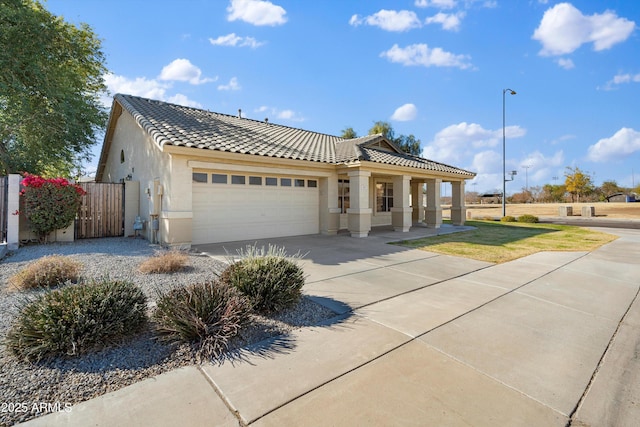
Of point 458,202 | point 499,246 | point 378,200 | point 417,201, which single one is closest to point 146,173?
point 378,200

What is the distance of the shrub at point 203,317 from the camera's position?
350 centimetres

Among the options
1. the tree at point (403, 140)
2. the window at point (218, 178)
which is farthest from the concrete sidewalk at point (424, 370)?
the tree at point (403, 140)

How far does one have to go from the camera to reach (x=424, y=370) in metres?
3.15

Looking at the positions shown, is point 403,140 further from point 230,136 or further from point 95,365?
point 95,365

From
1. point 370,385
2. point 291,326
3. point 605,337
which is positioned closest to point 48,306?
point 291,326

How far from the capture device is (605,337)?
13.3ft

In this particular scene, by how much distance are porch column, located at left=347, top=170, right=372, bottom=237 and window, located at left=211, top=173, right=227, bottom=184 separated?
5254 millimetres

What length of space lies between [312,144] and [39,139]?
46.9 feet

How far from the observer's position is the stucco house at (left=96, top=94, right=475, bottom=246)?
9438mm

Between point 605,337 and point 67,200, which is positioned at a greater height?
point 67,200

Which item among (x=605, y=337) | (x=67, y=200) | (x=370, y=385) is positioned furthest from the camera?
(x=67, y=200)

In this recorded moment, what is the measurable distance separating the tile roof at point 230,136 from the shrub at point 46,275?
4.18 metres

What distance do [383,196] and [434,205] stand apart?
2859 mm

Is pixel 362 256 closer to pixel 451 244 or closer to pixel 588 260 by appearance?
pixel 451 244
